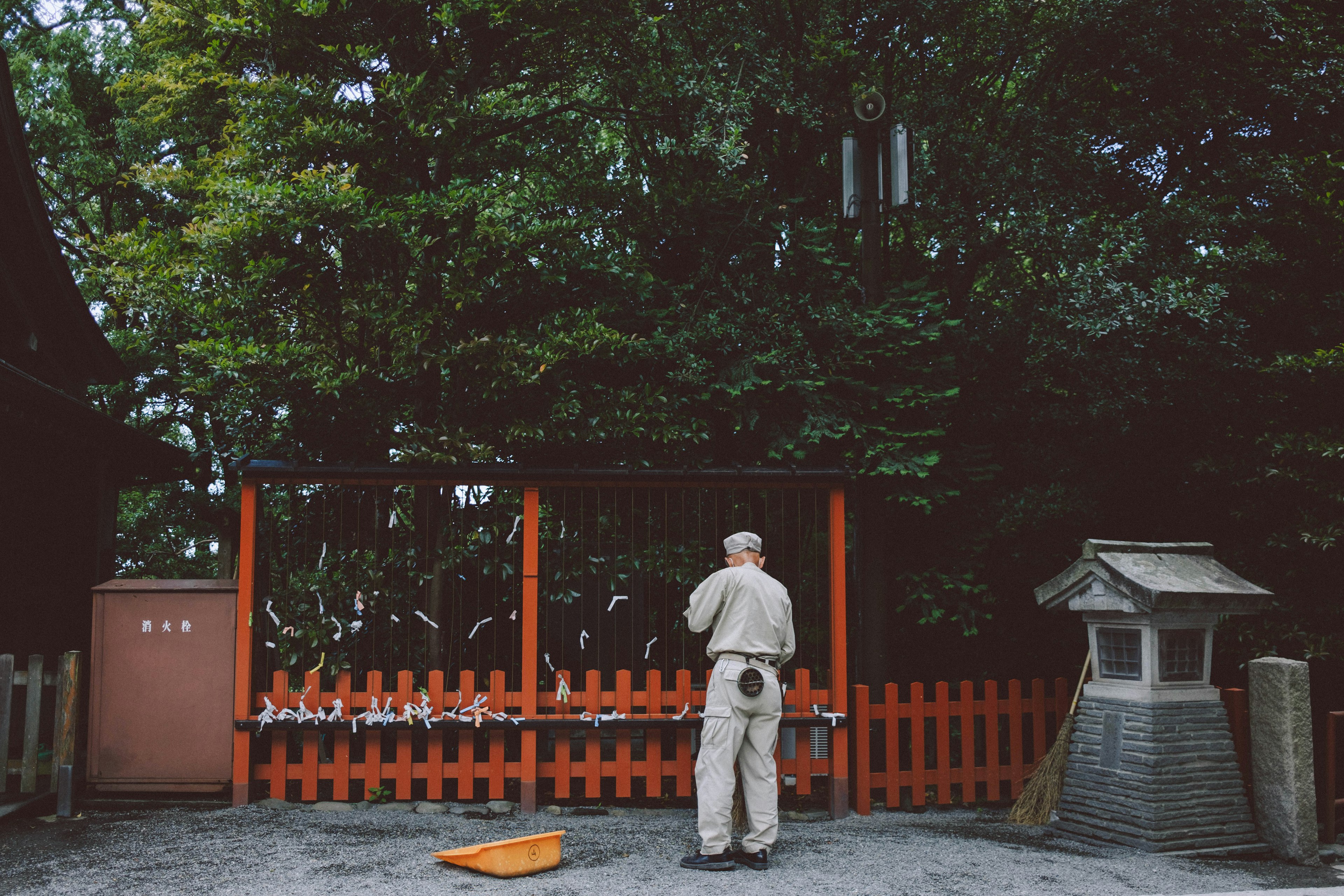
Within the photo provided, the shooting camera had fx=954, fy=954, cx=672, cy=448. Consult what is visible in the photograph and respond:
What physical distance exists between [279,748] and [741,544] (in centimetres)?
342

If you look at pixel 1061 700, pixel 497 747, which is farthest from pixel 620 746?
pixel 1061 700

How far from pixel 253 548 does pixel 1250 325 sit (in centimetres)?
773

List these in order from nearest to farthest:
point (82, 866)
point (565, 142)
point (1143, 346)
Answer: point (82, 866), point (1143, 346), point (565, 142)

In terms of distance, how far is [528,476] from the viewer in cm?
648

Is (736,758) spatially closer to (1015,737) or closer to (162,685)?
(1015,737)

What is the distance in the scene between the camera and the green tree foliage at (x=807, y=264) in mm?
7379

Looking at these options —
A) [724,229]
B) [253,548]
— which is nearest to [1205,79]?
[724,229]

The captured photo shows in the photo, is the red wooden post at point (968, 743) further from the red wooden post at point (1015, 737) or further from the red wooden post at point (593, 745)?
the red wooden post at point (593, 745)

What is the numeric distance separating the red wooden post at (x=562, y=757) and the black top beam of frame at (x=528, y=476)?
1.34 metres

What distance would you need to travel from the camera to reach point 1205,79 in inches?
322

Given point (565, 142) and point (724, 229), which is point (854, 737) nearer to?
point (724, 229)

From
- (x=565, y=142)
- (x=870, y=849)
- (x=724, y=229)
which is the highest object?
(x=565, y=142)

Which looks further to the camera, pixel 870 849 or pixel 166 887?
pixel 870 849

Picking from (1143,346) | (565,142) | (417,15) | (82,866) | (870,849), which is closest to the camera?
(82,866)
